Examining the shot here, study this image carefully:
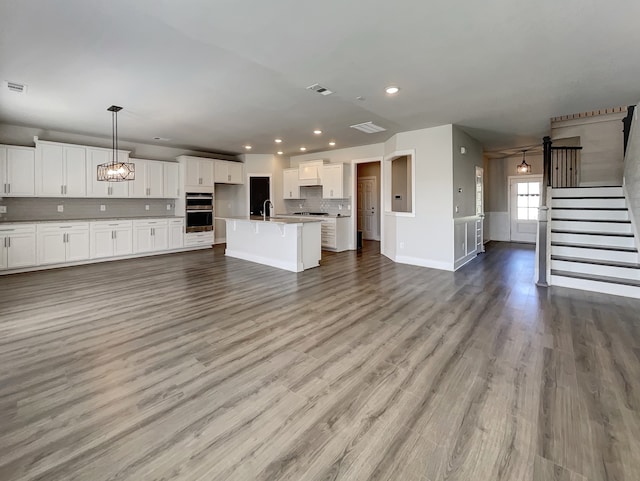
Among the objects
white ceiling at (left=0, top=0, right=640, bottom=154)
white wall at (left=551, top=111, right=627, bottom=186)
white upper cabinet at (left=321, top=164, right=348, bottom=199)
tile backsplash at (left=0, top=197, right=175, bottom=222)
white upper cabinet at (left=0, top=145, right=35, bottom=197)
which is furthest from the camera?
white upper cabinet at (left=321, top=164, right=348, bottom=199)

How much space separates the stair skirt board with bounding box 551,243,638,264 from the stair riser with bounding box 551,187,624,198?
1.40 metres

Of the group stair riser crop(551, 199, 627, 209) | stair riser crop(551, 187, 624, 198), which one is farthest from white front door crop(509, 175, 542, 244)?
stair riser crop(551, 199, 627, 209)

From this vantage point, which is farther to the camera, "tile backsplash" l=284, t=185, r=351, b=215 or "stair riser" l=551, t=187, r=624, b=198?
"tile backsplash" l=284, t=185, r=351, b=215

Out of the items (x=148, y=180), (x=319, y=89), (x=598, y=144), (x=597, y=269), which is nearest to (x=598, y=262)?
(x=597, y=269)

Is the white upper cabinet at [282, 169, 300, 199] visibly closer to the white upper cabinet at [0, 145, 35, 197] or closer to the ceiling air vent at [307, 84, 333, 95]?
the ceiling air vent at [307, 84, 333, 95]

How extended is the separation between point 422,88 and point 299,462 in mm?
3970

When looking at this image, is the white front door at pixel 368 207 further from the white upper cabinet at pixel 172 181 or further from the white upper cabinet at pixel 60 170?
the white upper cabinet at pixel 60 170

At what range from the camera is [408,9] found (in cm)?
226

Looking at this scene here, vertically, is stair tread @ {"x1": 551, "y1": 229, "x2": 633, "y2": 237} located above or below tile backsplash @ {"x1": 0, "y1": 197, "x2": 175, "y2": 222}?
below

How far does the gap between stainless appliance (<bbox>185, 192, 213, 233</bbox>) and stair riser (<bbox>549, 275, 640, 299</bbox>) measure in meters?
7.58

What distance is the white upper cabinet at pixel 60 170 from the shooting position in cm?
593

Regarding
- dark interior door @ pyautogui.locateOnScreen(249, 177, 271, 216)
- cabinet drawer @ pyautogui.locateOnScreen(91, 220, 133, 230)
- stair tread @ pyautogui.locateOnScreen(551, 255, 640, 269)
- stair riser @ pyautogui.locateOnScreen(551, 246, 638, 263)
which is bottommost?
stair tread @ pyautogui.locateOnScreen(551, 255, 640, 269)

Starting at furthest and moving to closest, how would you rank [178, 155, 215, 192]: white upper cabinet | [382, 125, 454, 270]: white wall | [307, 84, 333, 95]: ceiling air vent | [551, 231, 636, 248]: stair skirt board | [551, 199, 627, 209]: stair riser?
[178, 155, 215, 192]: white upper cabinet → [382, 125, 454, 270]: white wall → [551, 199, 627, 209]: stair riser → [551, 231, 636, 248]: stair skirt board → [307, 84, 333, 95]: ceiling air vent

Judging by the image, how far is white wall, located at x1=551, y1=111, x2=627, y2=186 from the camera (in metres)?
6.35
